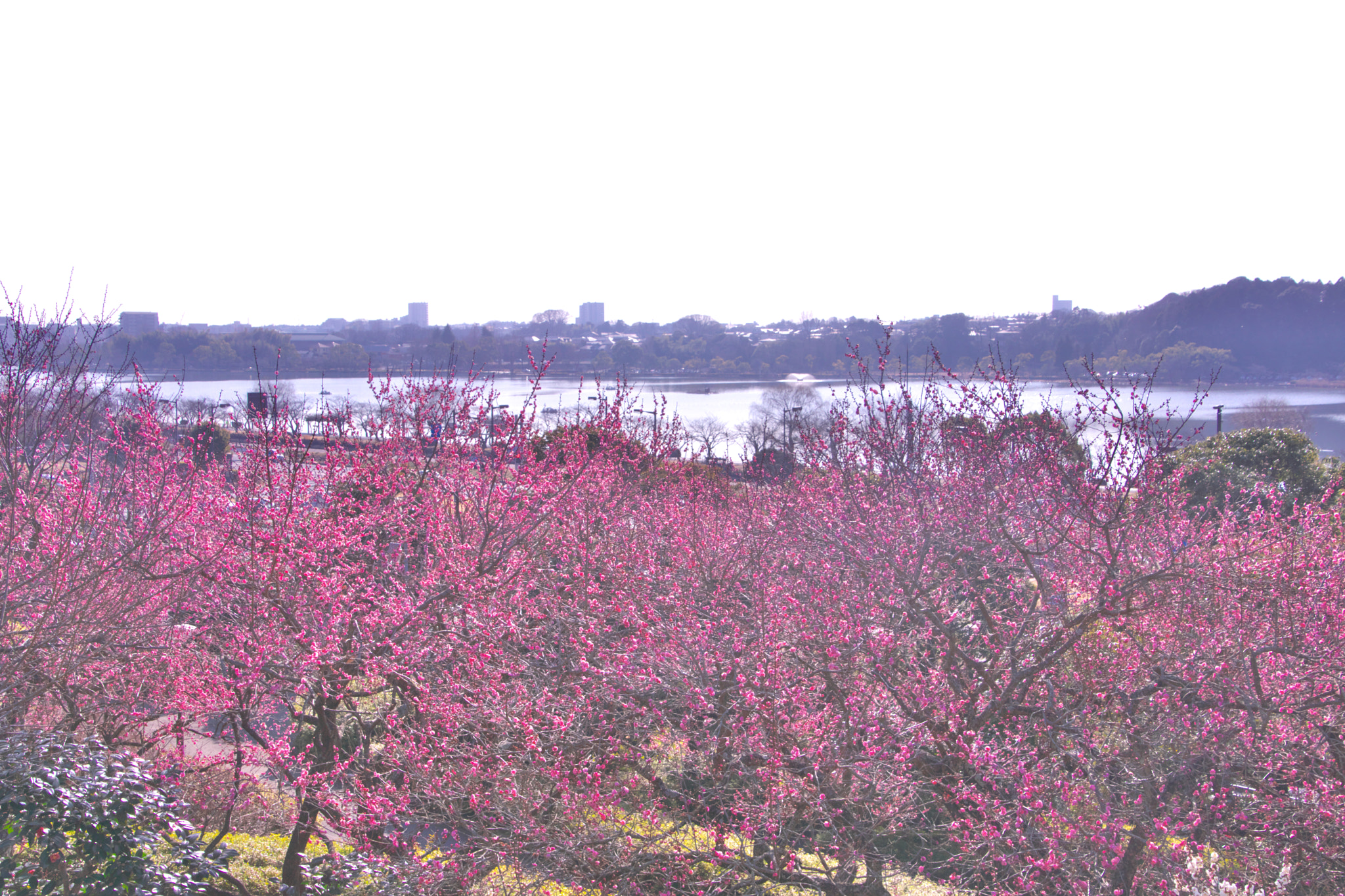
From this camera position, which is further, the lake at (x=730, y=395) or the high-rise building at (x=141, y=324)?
the lake at (x=730, y=395)

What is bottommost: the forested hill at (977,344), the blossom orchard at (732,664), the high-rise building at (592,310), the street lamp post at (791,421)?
the blossom orchard at (732,664)

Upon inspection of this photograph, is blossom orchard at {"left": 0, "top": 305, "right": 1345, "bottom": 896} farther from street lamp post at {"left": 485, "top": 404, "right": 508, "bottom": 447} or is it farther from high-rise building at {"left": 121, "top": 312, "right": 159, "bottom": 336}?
high-rise building at {"left": 121, "top": 312, "right": 159, "bottom": 336}

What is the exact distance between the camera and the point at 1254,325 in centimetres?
3234

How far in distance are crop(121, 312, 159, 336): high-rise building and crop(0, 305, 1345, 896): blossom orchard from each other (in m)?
19.8

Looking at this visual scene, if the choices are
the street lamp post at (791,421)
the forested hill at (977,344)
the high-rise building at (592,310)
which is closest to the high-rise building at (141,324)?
the forested hill at (977,344)

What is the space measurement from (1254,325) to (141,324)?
41.2m

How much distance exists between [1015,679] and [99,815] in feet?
17.4

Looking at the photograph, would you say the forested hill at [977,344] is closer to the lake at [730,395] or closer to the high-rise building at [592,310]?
the lake at [730,395]

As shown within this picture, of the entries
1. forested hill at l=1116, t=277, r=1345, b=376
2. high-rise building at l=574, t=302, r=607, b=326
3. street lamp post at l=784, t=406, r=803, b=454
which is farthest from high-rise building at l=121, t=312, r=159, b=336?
high-rise building at l=574, t=302, r=607, b=326

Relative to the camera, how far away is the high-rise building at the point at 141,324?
2370 centimetres

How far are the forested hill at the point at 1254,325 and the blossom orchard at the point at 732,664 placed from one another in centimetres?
2375

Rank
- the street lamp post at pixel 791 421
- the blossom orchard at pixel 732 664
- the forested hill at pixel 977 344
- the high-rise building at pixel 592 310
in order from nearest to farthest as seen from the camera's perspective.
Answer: the blossom orchard at pixel 732 664
the street lamp post at pixel 791 421
the forested hill at pixel 977 344
the high-rise building at pixel 592 310

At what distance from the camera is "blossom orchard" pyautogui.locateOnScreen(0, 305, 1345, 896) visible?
4.76 meters

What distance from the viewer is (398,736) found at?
550cm
